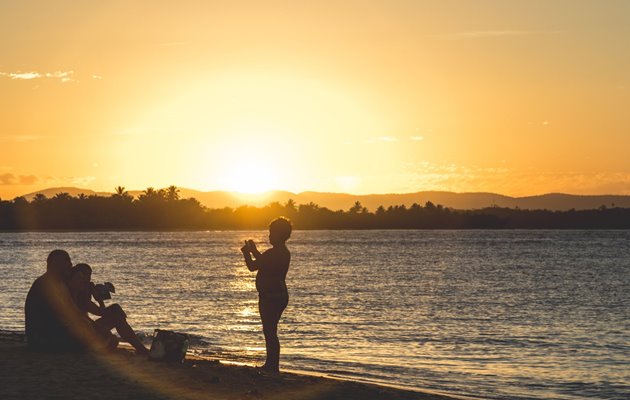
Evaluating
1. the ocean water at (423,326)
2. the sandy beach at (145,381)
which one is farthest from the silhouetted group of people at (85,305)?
the ocean water at (423,326)

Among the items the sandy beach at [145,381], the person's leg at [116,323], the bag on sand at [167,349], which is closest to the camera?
the sandy beach at [145,381]

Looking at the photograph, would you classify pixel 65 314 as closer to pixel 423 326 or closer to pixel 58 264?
pixel 58 264

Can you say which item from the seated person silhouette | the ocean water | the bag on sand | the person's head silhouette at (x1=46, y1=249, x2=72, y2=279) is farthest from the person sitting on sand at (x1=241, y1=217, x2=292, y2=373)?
the ocean water

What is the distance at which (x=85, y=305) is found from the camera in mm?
13773

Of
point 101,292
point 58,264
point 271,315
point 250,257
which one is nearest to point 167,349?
point 101,292

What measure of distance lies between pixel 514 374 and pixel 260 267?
8.21 m

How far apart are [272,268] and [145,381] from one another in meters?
2.43

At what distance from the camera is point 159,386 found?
11359 millimetres

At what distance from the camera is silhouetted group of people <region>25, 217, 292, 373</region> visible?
41.0 feet

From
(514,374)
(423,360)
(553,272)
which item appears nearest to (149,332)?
(423,360)

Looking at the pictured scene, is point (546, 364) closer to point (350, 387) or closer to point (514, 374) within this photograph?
point (514, 374)

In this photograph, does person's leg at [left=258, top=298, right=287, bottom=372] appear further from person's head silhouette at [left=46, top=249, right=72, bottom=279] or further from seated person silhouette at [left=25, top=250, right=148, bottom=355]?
person's head silhouette at [left=46, top=249, right=72, bottom=279]

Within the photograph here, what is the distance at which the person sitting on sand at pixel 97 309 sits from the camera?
1368 centimetres

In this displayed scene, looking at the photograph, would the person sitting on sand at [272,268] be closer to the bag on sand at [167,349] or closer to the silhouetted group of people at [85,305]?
the silhouetted group of people at [85,305]
